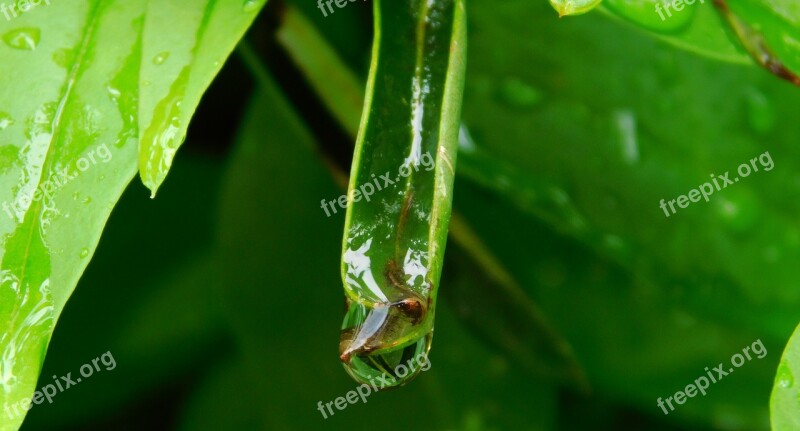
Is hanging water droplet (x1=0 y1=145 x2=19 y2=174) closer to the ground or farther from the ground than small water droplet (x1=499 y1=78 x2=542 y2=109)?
farther from the ground

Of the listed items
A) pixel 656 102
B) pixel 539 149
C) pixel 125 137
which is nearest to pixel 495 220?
pixel 539 149

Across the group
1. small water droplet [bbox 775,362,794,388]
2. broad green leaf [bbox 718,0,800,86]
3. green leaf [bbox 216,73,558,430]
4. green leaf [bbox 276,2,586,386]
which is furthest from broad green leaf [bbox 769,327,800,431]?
green leaf [bbox 216,73,558,430]

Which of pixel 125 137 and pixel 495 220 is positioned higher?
pixel 125 137

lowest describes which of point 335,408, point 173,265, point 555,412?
point 555,412

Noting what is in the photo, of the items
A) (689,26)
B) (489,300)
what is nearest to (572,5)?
(689,26)

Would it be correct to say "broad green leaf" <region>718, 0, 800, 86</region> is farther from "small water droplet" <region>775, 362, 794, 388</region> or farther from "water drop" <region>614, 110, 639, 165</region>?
"water drop" <region>614, 110, 639, 165</region>

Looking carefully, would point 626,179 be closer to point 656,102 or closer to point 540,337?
point 656,102

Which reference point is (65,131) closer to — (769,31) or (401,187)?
(401,187)
